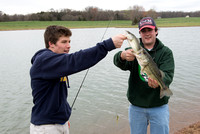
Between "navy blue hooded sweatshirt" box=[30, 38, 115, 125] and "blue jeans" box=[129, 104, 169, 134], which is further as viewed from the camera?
"blue jeans" box=[129, 104, 169, 134]

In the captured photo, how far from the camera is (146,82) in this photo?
10.1 feet

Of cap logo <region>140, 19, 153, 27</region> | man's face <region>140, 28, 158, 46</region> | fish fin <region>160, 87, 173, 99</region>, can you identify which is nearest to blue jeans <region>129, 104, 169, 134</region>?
fish fin <region>160, 87, 173, 99</region>

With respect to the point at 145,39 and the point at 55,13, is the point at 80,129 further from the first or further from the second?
the point at 55,13

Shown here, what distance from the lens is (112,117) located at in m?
5.97

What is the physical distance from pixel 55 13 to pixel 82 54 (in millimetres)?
87097

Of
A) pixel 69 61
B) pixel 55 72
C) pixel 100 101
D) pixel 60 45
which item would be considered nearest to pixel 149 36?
pixel 60 45

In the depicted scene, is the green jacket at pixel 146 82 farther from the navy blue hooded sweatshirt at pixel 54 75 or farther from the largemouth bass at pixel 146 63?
the navy blue hooded sweatshirt at pixel 54 75

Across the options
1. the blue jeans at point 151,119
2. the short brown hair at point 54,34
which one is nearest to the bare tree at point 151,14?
the blue jeans at point 151,119

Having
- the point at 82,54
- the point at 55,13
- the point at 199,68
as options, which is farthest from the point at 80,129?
the point at 55,13

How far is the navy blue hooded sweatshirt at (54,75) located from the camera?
6.68ft

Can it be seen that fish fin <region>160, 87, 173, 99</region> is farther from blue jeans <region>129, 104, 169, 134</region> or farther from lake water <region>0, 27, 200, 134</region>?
lake water <region>0, 27, 200, 134</region>

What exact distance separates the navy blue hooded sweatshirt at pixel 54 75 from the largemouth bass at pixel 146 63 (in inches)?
19.0

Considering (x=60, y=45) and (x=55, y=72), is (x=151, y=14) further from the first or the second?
(x=55, y=72)

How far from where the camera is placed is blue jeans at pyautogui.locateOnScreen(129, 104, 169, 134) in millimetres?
2977
